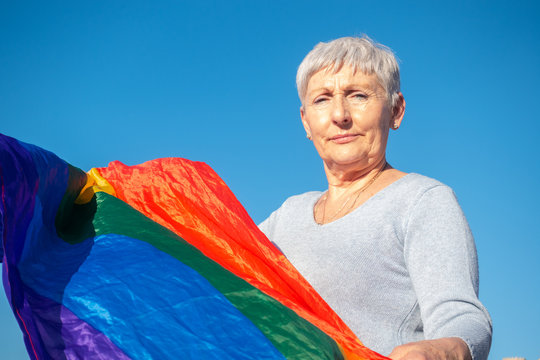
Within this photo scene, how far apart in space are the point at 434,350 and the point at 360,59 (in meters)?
1.23

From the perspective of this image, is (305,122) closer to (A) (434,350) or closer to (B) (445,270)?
(B) (445,270)

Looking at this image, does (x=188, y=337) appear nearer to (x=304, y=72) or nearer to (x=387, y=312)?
(x=387, y=312)

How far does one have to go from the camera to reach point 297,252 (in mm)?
2152

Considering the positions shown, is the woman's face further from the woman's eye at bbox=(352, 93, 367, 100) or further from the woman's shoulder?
the woman's shoulder

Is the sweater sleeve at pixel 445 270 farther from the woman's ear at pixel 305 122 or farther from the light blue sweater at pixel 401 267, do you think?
the woman's ear at pixel 305 122

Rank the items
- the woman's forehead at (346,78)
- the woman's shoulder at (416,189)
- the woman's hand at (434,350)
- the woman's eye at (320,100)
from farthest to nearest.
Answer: the woman's eye at (320,100), the woman's forehead at (346,78), the woman's shoulder at (416,189), the woman's hand at (434,350)

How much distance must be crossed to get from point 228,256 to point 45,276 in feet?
1.98

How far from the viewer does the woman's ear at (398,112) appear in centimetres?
224

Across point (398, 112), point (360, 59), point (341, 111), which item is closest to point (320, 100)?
point (341, 111)

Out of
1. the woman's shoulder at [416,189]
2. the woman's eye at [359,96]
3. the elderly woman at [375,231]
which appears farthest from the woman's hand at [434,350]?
the woman's eye at [359,96]

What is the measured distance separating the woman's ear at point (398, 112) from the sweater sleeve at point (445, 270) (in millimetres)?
542

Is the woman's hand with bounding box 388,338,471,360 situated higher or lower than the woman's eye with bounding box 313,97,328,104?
lower

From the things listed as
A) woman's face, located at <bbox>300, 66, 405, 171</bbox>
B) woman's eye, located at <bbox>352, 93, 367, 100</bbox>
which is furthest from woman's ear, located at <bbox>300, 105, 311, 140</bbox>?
woman's eye, located at <bbox>352, 93, 367, 100</bbox>

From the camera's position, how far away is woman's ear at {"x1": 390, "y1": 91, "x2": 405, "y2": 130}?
2238mm
